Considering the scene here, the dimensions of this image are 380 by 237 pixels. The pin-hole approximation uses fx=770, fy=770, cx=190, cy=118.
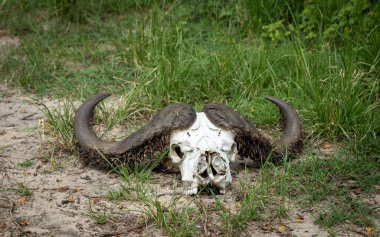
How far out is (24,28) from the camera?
8.48m

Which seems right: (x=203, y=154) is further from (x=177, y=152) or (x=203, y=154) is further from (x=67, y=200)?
(x=67, y=200)

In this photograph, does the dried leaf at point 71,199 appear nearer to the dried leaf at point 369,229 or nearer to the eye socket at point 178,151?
the eye socket at point 178,151

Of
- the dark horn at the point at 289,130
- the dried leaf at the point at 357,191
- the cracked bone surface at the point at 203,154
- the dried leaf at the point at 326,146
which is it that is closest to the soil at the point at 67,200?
the cracked bone surface at the point at 203,154

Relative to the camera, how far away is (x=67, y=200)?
5188mm

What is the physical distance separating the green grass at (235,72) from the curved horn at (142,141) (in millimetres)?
137

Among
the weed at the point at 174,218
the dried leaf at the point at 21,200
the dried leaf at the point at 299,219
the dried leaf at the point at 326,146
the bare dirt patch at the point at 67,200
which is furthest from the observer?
the dried leaf at the point at 326,146

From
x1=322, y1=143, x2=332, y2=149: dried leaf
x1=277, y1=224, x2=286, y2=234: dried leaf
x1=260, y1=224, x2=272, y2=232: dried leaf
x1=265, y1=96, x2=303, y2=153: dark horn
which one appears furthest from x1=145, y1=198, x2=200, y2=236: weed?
x1=322, y1=143, x2=332, y2=149: dried leaf

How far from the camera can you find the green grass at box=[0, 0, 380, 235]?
5.31 m

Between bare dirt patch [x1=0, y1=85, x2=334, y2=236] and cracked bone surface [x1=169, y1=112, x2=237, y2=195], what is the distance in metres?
0.13

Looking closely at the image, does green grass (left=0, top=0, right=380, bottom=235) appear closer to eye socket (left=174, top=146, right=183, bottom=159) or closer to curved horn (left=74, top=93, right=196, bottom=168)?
curved horn (left=74, top=93, right=196, bottom=168)

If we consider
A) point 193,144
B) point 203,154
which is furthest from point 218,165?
point 193,144

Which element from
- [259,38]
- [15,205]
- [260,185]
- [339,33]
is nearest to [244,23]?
[259,38]

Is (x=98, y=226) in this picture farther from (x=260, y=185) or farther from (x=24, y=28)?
(x=24, y=28)

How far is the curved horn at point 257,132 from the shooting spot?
17.7ft
